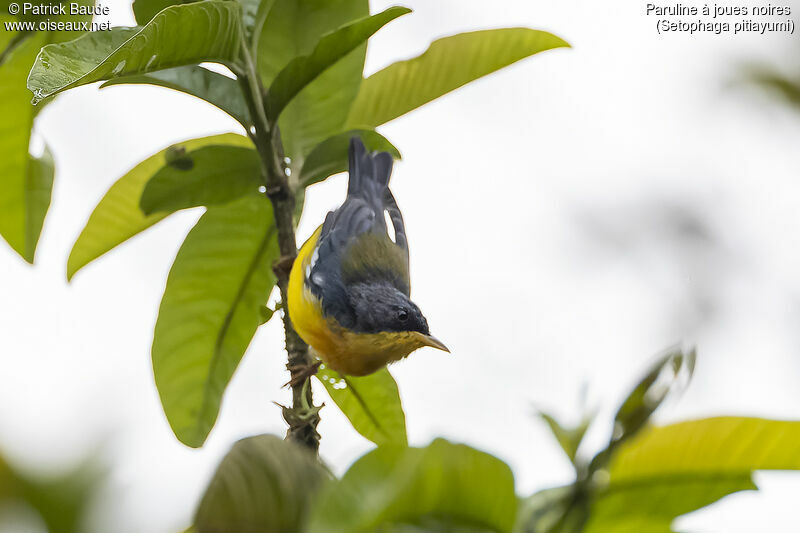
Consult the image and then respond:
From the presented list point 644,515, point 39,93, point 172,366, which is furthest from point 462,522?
point 172,366

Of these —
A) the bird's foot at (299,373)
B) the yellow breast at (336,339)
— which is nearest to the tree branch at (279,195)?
Answer: the bird's foot at (299,373)

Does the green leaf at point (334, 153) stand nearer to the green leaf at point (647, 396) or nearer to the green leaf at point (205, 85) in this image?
the green leaf at point (205, 85)

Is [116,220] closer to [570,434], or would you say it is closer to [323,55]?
[323,55]

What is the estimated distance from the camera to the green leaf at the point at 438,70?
5.83 ft

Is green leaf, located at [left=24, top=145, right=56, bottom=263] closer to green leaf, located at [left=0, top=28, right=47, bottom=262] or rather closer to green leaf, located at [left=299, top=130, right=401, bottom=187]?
green leaf, located at [left=0, top=28, right=47, bottom=262]

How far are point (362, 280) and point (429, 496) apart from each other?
2.13 metres

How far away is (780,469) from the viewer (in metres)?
0.80

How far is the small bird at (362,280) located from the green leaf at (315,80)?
0.71 meters

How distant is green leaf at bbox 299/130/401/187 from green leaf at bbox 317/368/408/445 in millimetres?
425

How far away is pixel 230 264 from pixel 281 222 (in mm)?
334

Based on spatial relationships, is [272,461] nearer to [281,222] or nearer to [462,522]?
[462,522]

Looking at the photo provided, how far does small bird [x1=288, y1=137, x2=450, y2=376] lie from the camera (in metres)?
2.50

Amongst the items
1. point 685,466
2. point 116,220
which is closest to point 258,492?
point 685,466

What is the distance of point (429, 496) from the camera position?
613 mm
